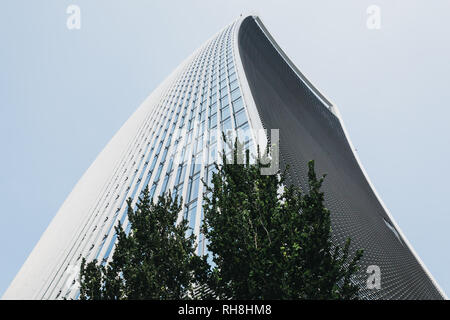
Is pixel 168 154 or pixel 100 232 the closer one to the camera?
pixel 100 232

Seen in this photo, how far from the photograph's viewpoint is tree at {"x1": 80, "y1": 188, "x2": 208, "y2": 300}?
716cm

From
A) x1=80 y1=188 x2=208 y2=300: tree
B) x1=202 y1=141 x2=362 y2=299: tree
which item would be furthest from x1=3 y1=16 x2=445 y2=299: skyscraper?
x1=202 y1=141 x2=362 y2=299: tree

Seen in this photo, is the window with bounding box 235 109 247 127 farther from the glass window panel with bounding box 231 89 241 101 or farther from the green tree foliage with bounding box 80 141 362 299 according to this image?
the green tree foliage with bounding box 80 141 362 299

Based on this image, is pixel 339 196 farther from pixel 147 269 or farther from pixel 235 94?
pixel 147 269

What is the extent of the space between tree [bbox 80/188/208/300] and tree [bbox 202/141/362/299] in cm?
85

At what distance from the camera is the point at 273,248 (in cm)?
657


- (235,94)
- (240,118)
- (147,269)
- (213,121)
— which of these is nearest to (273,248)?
(147,269)

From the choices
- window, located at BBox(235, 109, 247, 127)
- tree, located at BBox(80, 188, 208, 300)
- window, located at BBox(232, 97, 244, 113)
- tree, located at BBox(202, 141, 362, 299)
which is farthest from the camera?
window, located at BBox(232, 97, 244, 113)

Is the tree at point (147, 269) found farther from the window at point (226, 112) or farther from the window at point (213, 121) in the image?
the window at point (213, 121)
